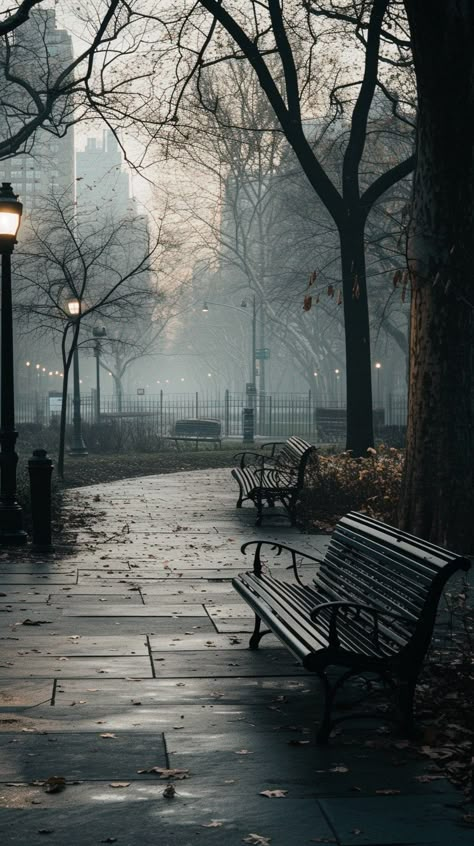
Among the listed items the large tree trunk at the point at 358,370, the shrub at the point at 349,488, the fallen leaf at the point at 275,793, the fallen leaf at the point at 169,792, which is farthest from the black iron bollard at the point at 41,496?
the large tree trunk at the point at 358,370

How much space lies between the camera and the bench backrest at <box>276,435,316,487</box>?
1367 cm

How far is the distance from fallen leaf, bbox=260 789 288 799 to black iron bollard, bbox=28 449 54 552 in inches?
285

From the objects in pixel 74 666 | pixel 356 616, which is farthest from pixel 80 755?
pixel 74 666

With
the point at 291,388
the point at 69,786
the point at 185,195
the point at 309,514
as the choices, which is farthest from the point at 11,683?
the point at 291,388

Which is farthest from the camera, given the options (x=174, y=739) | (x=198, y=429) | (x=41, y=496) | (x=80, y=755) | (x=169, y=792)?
(x=198, y=429)

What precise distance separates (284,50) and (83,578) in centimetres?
1101

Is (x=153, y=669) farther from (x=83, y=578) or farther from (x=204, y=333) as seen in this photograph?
(x=204, y=333)

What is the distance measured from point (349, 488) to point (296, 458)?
98 centimetres

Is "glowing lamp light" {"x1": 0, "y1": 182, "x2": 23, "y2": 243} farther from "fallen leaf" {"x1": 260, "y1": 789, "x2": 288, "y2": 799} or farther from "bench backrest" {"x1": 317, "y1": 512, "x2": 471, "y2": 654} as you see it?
"fallen leaf" {"x1": 260, "y1": 789, "x2": 288, "y2": 799}

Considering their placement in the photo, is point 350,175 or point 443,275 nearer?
point 443,275

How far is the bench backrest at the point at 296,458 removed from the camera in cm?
1367

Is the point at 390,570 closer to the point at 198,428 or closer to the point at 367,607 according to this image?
the point at 367,607

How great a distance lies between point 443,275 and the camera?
11.0 metres

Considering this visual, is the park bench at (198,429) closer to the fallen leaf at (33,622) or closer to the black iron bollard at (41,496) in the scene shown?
the black iron bollard at (41,496)
